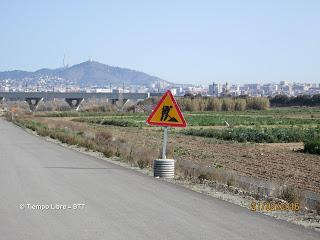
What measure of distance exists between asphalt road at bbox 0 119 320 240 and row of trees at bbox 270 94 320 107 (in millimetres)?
156275

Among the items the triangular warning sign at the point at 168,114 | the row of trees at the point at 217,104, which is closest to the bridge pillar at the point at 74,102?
the row of trees at the point at 217,104

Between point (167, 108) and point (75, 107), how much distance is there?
14314 centimetres

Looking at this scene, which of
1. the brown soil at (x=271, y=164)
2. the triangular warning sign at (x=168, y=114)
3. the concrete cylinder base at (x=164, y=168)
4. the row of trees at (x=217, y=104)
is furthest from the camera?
the row of trees at (x=217, y=104)

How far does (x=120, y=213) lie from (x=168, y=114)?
23.6ft

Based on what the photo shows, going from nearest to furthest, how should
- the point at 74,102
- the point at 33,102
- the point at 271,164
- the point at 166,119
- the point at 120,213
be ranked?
the point at 120,213 < the point at 166,119 < the point at 271,164 < the point at 33,102 < the point at 74,102


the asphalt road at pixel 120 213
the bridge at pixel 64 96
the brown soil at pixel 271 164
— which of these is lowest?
the brown soil at pixel 271 164

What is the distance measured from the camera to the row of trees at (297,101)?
167 meters

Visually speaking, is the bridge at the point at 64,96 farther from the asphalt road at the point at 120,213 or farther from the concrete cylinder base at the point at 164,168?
the asphalt road at the point at 120,213

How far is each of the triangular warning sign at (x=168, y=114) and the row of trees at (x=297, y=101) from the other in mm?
153133

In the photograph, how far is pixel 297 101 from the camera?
570ft

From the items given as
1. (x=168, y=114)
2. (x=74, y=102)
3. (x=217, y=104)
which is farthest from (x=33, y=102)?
(x=168, y=114)

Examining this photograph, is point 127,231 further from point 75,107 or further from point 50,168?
point 75,107

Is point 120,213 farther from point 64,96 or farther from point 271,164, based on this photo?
point 64,96

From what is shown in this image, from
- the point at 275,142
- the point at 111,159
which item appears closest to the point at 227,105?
the point at 275,142
